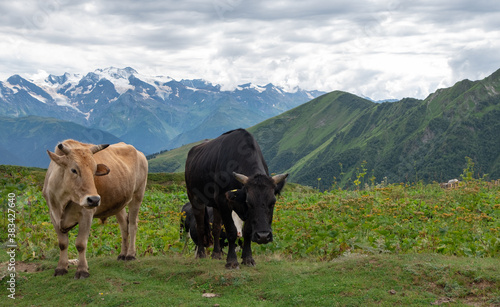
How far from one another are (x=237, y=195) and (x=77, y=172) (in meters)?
3.56

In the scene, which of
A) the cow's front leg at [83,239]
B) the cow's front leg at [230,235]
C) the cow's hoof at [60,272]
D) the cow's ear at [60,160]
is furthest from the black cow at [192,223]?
the cow's ear at [60,160]

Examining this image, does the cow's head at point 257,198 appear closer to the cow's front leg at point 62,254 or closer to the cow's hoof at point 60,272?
the cow's front leg at point 62,254

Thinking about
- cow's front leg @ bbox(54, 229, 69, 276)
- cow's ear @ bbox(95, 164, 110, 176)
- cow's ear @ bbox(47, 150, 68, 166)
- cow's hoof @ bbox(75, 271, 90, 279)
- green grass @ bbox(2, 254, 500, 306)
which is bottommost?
green grass @ bbox(2, 254, 500, 306)

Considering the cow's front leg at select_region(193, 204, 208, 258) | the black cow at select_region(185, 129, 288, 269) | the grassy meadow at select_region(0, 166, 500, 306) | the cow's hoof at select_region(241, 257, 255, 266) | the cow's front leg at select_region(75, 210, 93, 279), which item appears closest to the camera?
the grassy meadow at select_region(0, 166, 500, 306)

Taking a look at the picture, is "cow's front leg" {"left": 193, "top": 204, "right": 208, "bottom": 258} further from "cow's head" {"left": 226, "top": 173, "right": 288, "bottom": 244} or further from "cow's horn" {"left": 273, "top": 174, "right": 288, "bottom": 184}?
"cow's horn" {"left": 273, "top": 174, "right": 288, "bottom": 184}

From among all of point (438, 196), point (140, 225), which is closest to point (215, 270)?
point (140, 225)

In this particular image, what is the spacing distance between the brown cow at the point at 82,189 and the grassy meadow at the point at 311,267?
2.78 feet

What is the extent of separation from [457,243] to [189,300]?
7.17 metres

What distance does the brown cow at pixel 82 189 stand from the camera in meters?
9.55

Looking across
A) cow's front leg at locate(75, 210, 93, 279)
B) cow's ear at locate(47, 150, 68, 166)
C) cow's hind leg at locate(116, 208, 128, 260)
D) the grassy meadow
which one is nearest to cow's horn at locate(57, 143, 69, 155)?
cow's ear at locate(47, 150, 68, 166)

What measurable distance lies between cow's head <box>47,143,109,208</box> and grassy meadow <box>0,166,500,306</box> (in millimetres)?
1925

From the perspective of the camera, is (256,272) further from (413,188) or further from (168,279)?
(413,188)

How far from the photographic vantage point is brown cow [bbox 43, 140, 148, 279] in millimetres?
9555

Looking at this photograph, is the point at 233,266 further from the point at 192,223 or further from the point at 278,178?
the point at 192,223
